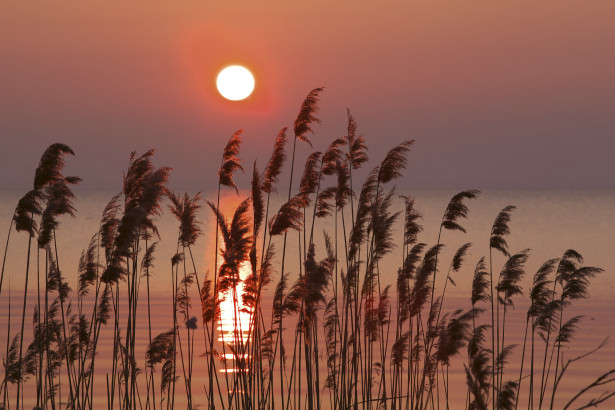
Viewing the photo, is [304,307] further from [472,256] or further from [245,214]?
[472,256]

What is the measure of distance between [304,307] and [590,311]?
19.2 m

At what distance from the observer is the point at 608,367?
17391 mm

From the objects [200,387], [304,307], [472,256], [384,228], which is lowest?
[200,387]

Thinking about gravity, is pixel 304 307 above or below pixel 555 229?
below

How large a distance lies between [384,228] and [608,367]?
10.2 metres

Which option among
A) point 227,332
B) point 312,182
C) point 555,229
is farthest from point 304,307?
point 555,229

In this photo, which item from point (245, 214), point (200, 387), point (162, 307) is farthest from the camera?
point (162, 307)

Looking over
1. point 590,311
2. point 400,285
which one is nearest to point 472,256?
point 590,311

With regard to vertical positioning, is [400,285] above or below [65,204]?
below

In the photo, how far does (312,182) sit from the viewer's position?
32.2ft

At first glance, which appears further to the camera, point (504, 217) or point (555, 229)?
point (555, 229)

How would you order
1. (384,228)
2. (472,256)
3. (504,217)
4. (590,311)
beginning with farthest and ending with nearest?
(472,256) → (590,311) → (504,217) → (384,228)

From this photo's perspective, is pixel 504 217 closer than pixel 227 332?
Yes

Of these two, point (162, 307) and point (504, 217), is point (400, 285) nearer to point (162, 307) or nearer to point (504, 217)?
point (504, 217)
